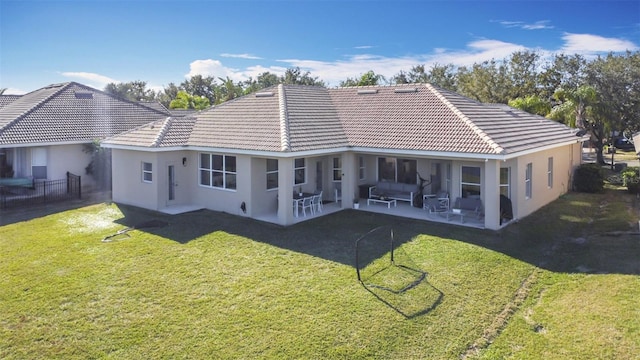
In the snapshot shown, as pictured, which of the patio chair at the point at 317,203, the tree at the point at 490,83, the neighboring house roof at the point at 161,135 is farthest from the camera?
the tree at the point at 490,83

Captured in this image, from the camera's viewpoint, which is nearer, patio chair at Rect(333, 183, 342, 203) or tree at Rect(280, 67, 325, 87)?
patio chair at Rect(333, 183, 342, 203)

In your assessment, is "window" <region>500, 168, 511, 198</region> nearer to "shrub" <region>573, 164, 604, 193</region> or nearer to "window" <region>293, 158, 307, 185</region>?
"window" <region>293, 158, 307, 185</region>

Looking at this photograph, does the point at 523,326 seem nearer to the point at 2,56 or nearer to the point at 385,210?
the point at 385,210

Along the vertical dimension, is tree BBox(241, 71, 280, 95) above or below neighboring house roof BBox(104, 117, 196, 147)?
above

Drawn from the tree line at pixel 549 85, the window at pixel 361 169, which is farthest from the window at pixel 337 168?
the tree line at pixel 549 85

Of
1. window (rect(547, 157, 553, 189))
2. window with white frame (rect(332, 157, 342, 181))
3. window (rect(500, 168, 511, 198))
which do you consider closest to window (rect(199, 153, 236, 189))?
window with white frame (rect(332, 157, 342, 181))

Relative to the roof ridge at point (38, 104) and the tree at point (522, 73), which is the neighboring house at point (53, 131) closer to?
the roof ridge at point (38, 104)
